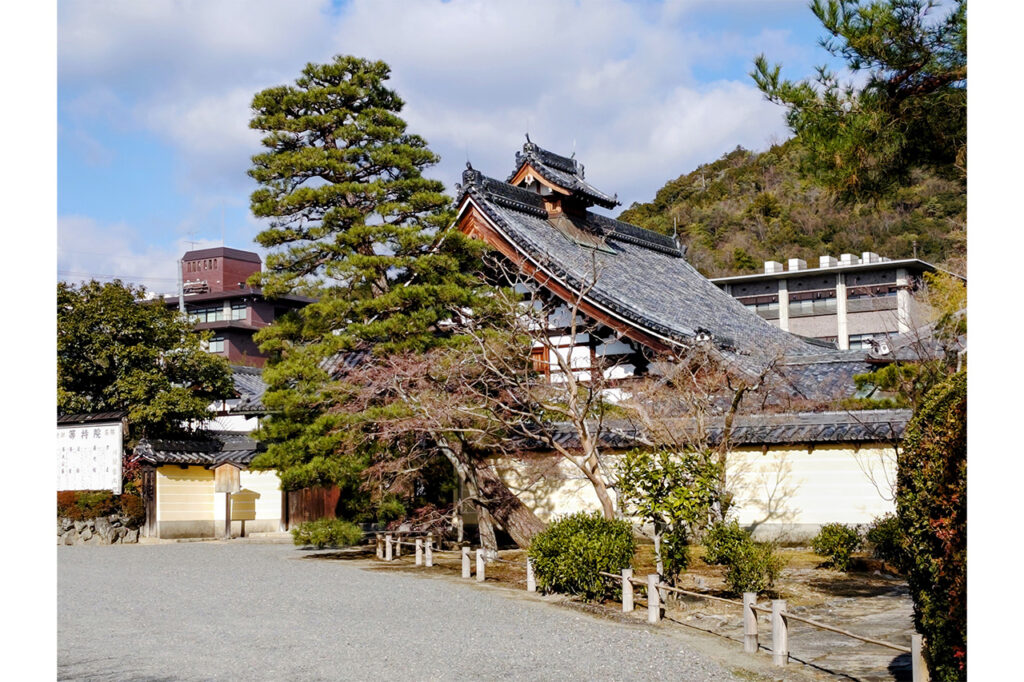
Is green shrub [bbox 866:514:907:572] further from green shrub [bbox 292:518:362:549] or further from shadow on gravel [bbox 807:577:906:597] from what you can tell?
green shrub [bbox 292:518:362:549]

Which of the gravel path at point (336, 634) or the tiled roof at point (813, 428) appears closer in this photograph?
the gravel path at point (336, 634)

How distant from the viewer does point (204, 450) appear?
2472 centimetres

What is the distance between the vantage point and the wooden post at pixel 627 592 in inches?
446

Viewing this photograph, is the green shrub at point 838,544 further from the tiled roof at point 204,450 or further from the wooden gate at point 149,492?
the wooden gate at point 149,492

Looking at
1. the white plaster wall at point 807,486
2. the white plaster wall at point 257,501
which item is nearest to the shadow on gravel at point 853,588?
the white plaster wall at point 807,486

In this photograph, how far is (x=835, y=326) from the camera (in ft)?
168

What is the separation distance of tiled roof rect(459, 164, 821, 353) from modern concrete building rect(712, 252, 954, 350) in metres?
20.8

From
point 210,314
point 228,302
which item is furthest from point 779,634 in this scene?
point 210,314

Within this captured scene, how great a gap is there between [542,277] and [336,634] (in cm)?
1222

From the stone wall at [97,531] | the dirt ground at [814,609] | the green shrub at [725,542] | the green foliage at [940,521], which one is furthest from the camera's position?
the stone wall at [97,531]

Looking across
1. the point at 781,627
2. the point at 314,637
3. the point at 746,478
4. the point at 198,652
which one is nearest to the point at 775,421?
the point at 746,478

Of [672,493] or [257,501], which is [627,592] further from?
[257,501]

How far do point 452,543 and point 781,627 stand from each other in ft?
37.2

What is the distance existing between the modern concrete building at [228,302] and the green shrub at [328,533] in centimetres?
2925
